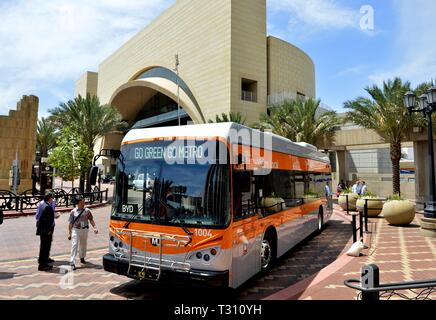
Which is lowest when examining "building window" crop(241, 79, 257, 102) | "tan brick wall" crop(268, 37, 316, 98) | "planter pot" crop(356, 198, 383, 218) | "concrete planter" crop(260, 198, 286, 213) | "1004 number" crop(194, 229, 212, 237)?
"planter pot" crop(356, 198, 383, 218)

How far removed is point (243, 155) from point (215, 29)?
126 ft

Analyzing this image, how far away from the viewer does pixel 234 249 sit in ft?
18.5

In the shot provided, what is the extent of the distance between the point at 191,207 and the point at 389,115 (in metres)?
19.6

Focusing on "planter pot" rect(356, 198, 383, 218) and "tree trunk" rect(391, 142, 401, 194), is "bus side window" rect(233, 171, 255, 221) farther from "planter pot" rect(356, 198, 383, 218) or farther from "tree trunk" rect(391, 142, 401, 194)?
"tree trunk" rect(391, 142, 401, 194)

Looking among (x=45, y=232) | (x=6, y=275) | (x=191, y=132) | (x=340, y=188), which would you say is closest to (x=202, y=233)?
(x=191, y=132)

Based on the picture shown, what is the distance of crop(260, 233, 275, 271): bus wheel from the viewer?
7066 mm

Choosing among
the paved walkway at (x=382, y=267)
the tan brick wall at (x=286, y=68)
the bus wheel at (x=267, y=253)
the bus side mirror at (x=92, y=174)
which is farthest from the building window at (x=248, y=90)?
the bus side mirror at (x=92, y=174)

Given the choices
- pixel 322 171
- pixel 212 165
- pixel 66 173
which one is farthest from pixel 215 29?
pixel 212 165

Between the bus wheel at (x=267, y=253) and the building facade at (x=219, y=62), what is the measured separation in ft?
104

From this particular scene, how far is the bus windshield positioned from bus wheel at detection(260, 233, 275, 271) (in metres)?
2.09

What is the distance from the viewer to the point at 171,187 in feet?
18.9

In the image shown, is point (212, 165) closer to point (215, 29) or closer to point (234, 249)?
point (234, 249)

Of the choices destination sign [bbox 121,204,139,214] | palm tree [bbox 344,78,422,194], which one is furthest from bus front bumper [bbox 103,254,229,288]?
palm tree [bbox 344,78,422,194]

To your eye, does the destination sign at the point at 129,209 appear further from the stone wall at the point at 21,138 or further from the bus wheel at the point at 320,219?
the stone wall at the point at 21,138
